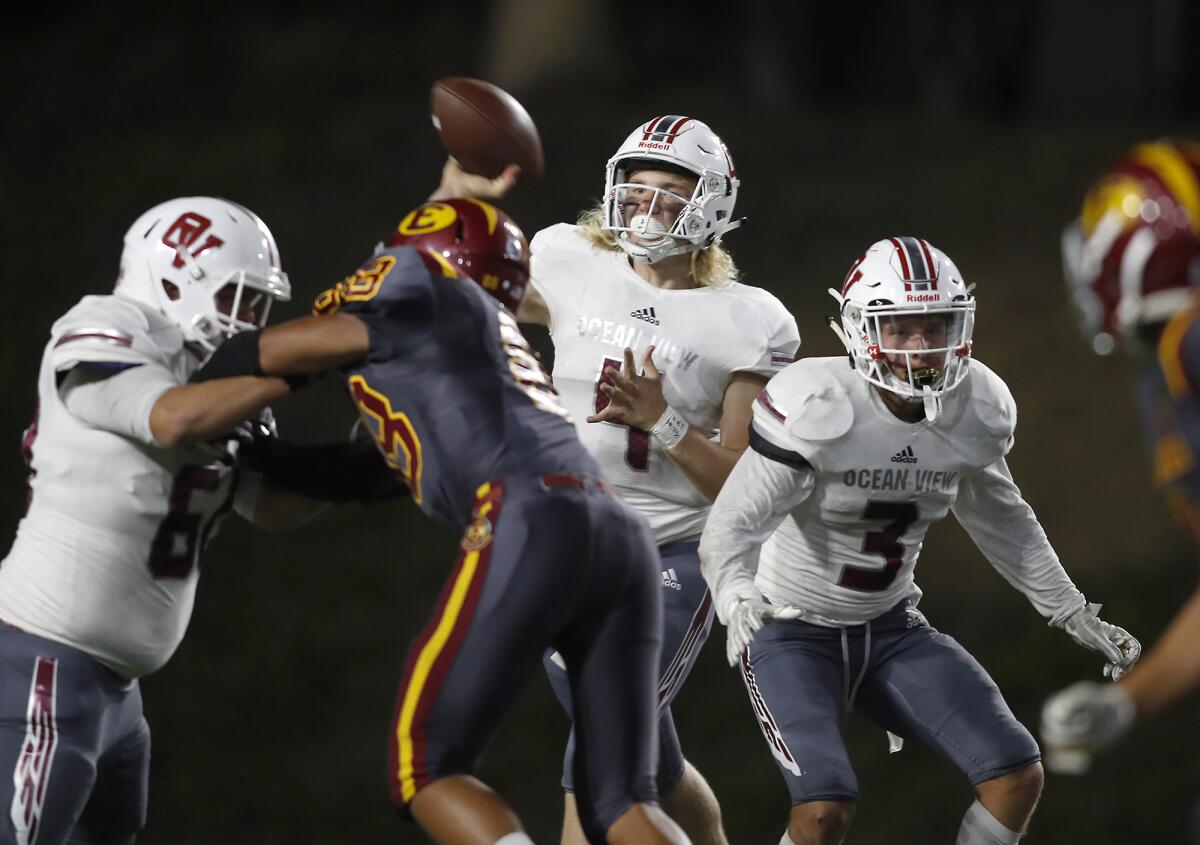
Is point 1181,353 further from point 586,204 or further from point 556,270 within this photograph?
point 586,204

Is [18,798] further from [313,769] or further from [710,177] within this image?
[313,769]

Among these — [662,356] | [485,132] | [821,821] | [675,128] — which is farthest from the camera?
[675,128]

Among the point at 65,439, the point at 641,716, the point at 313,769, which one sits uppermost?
the point at 65,439

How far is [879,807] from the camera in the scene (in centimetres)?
712

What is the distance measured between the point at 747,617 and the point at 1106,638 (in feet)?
3.14

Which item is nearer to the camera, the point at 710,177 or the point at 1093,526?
the point at 710,177

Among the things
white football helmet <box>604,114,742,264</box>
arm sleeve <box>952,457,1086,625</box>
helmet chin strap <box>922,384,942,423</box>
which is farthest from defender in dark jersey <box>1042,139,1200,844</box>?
white football helmet <box>604,114,742,264</box>

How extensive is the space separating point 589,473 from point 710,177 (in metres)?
1.20

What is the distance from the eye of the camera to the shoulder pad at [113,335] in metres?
3.29

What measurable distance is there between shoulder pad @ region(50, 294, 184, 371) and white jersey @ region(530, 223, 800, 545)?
1021mm

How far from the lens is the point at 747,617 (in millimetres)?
3498

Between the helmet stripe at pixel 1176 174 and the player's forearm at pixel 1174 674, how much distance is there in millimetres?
635

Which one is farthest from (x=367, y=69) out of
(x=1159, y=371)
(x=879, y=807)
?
(x=1159, y=371)

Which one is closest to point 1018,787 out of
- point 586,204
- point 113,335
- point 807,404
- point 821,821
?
point 821,821
